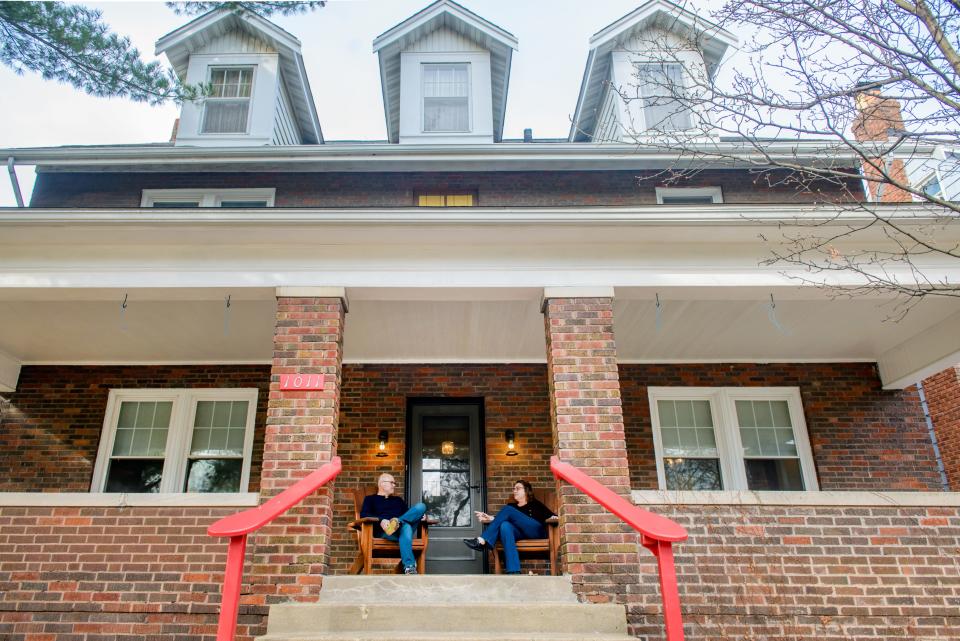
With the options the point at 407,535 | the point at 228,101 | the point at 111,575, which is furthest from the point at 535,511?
the point at 228,101

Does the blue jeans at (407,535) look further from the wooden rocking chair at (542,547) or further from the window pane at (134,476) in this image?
the window pane at (134,476)

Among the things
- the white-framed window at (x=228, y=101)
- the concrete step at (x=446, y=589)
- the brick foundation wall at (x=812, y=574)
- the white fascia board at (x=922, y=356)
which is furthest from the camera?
the white-framed window at (x=228, y=101)

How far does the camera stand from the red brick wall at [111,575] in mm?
4562

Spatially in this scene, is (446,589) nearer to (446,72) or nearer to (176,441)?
(176,441)

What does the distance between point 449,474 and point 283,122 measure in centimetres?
517

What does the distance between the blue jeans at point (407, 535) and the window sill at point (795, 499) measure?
190cm

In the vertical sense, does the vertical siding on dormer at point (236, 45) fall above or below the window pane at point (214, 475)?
above

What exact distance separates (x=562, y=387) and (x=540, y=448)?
106 inches

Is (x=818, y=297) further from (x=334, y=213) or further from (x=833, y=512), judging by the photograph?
(x=334, y=213)

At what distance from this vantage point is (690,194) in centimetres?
791

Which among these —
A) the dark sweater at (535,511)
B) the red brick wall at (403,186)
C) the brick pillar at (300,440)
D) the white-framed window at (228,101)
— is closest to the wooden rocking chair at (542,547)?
the dark sweater at (535,511)

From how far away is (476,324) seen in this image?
275 inches

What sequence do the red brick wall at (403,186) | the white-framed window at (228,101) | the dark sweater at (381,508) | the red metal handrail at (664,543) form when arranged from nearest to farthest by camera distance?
1. the red metal handrail at (664,543)
2. the dark sweater at (381,508)
3. the red brick wall at (403,186)
4. the white-framed window at (228,101)

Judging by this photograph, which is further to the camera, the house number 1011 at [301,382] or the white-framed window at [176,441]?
the white-framed window at [176,441]
